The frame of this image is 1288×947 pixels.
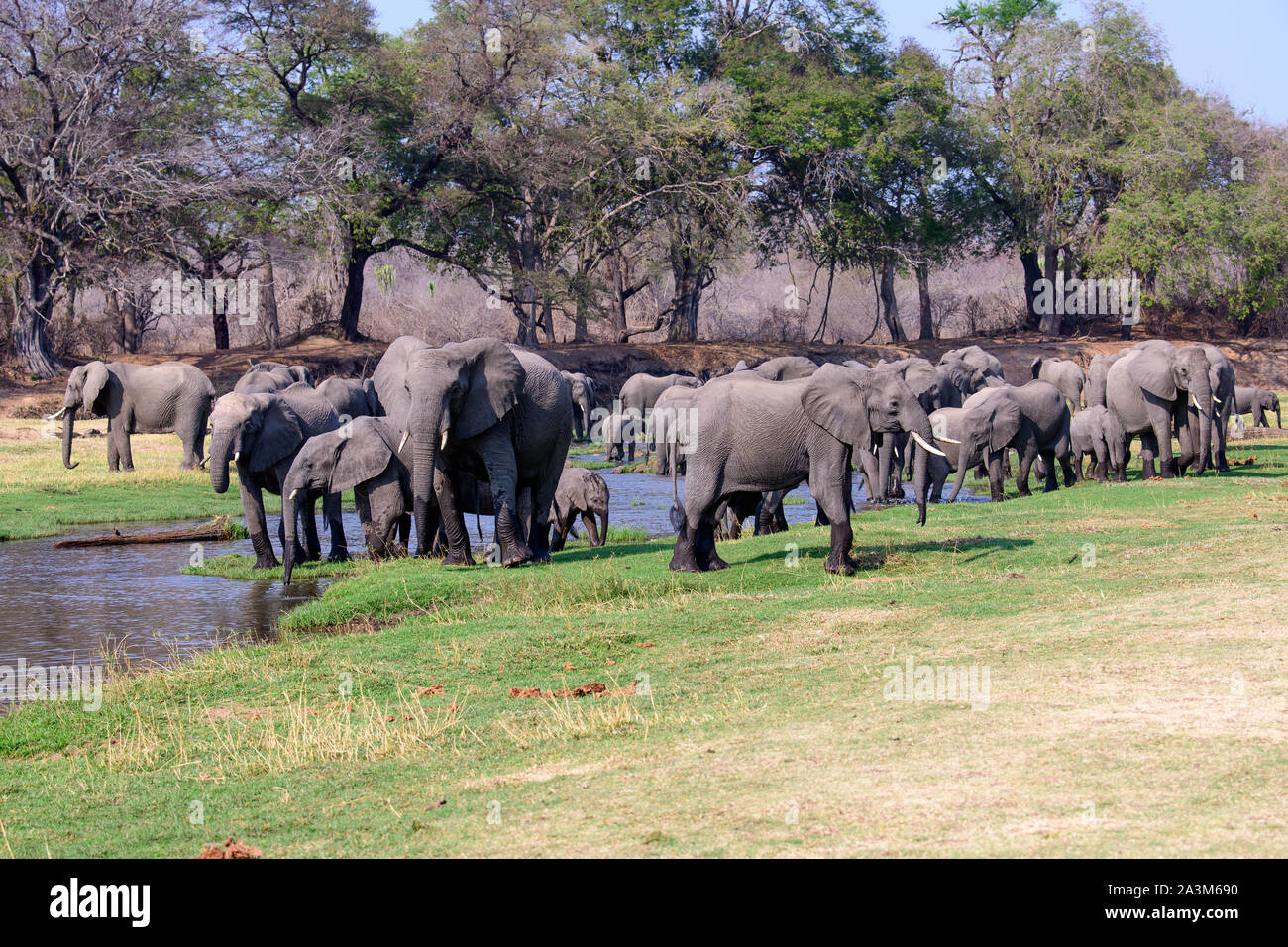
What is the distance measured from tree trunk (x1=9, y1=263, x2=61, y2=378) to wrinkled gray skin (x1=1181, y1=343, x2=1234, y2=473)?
109 feet

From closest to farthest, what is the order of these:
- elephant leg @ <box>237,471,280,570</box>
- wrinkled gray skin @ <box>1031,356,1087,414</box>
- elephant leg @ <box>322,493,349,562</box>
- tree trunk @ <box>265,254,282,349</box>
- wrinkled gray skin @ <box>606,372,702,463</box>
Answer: elephant leg @ <box>237,471,280,570</box> < elephant leg @ <box>322,493,349,562</box> < wrinkled gray skin @ <box>1031,356,1087,414</box> < wrinkled gray skin @ <box>606,372,702,463</box> < tree trunk @ <box>265,254,282,349</box>

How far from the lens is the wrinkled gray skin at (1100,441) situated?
78.7 feet

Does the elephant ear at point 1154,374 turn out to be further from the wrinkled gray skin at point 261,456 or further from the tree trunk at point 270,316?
the tree trunk at point 270,316

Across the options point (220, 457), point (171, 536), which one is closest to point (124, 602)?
point (220, 457)

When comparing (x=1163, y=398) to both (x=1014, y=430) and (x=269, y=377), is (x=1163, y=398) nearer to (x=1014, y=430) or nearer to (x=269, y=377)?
(x=1014, y=430)

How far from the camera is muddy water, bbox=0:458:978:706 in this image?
12648 mm

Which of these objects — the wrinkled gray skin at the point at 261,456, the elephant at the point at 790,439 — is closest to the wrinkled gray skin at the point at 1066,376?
the elephant at the point at 790,439

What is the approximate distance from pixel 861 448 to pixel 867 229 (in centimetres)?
4281

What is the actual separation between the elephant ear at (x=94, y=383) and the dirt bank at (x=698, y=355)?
12.5m

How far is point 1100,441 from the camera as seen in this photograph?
24.7 metres

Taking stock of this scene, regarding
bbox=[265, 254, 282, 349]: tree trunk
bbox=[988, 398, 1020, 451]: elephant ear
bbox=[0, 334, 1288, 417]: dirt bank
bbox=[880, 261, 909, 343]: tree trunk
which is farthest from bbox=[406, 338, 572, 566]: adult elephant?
bbox=[880, 261, 909, 343]: tree trunk

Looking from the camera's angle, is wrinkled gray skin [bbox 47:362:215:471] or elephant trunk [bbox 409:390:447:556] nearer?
elephant trunk [bbox 409:390:447:556]

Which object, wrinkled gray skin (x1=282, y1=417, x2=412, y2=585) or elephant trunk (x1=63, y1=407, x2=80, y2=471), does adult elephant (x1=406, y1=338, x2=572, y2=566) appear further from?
elephant trunk (x1=63, y1=407, x2=80, y2=471)

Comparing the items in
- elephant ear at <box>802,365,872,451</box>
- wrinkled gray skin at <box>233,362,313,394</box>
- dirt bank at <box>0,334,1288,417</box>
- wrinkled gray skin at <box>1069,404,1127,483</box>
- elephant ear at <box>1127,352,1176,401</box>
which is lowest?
wrinkled gray skin at <box>1069,404,1127,483</box>
